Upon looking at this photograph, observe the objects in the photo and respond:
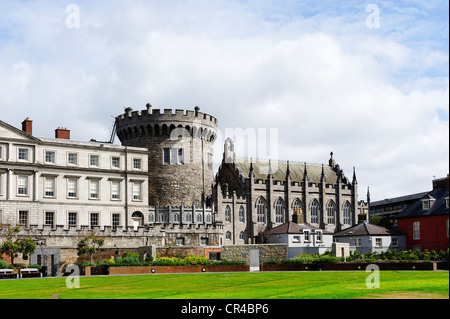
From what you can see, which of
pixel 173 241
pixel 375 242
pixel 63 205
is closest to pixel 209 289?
pixel 173 241

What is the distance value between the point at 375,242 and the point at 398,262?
2217 centimetres

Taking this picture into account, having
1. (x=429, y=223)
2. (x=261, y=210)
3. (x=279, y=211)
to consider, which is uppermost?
(x=261, y=210)

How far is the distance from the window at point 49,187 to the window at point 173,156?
15.3 metres

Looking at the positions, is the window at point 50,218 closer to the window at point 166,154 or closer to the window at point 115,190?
the window at point 115,190

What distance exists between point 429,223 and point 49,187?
40419 mm

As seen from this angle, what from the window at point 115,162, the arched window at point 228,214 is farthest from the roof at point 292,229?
the window at point 115,162

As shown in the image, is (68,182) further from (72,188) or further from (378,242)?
(378,242)

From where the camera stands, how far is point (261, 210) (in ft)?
294

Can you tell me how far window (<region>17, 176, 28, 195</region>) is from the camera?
6631 centimetres

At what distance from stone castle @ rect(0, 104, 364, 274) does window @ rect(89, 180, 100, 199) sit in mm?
113

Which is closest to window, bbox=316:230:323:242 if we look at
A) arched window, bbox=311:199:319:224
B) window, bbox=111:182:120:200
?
arched window, bbox=311:199:319:224

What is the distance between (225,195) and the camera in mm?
85125

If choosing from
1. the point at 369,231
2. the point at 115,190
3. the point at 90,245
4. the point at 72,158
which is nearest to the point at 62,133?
the point at 72,158

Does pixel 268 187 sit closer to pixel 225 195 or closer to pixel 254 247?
pixel 225 195
